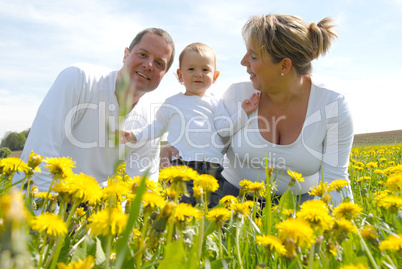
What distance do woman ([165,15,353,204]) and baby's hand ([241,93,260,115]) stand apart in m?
0.06

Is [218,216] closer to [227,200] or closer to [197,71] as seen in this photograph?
[227,200]

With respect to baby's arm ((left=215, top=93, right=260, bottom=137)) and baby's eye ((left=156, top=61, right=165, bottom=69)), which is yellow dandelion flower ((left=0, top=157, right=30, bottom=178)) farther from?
baby's eye ((left=156, top=61, right=165, bottom=69))

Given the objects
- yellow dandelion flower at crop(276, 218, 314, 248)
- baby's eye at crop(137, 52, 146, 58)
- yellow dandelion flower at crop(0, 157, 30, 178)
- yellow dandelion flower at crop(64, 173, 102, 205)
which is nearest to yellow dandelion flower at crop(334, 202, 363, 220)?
yellow dandelion flower at crop(276, 218, 314, 248)

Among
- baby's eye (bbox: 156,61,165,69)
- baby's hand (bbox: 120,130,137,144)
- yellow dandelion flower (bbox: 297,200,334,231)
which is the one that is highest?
baby's eye (bbox: 156,61,165,69)

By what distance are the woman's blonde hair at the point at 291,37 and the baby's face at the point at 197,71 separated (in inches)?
19.7

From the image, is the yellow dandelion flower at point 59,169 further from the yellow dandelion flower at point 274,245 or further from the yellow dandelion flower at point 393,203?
the yellow dandelion flower at point 393,203

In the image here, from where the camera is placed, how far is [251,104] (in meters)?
2.93

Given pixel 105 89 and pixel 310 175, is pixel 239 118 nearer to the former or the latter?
pixel 310 175

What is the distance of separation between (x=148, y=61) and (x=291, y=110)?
1387 mm

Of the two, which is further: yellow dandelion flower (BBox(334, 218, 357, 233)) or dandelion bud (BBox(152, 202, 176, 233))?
yellow dandelion flower (BBox(334, 218, 357, 233))

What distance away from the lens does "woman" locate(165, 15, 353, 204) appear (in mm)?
2695

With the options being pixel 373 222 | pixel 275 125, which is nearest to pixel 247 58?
pixel 275 125

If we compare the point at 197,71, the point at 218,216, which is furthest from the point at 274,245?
the point at 197,71

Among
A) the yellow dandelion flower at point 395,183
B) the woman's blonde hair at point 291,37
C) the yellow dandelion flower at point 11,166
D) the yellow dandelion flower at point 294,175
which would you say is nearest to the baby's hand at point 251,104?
the woman's blonde hair at point 291,37
